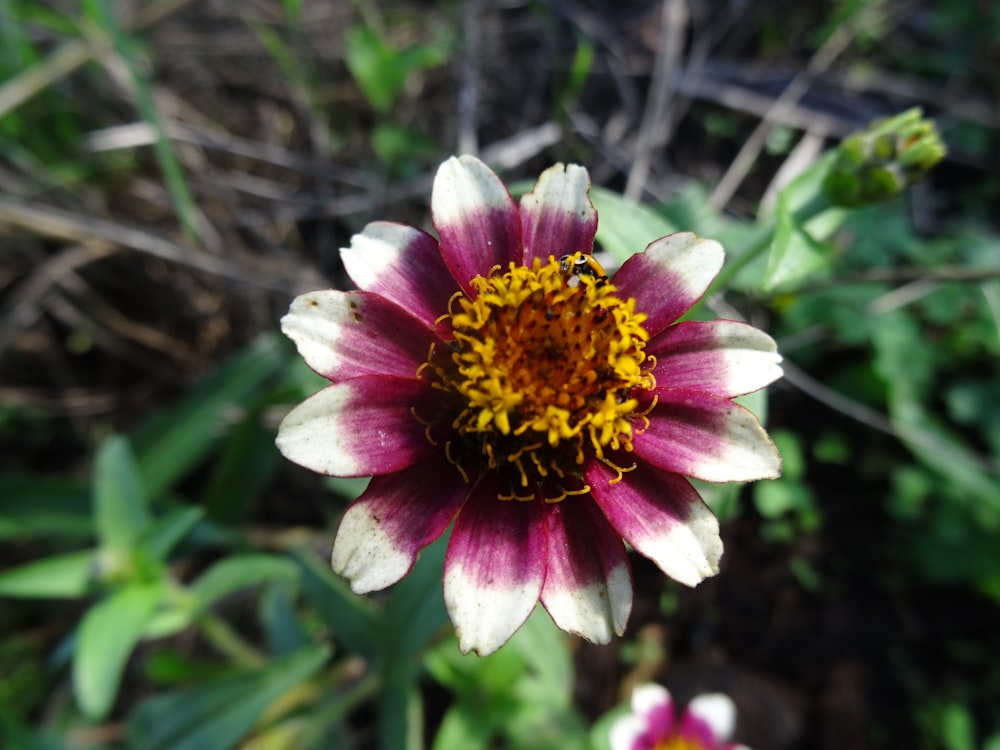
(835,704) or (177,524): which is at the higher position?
(177,524)

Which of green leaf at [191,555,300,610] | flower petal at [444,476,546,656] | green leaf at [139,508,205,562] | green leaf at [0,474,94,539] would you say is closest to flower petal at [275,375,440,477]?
flower petal at [444,476,546,656]

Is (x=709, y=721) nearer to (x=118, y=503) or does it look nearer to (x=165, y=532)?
(x=165, y=532)

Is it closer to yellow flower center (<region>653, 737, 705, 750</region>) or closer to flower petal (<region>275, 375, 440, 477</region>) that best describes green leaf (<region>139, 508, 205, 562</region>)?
flower petal (<region>275, 375, 440, 477</region>)

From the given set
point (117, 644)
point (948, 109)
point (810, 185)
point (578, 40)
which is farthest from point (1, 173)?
point (948, 109)

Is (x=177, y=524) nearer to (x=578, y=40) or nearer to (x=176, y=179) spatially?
(x=176, y=179)

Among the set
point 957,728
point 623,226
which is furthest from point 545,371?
point 957,728

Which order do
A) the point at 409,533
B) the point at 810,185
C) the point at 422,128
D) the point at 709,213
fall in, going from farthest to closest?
the point at 422,128
the point at 709,213
the point at 810,185
the point at 409,533

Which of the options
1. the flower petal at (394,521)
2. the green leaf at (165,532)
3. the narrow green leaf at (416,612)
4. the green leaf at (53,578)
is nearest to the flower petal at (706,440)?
the flower petal at (394,521)
